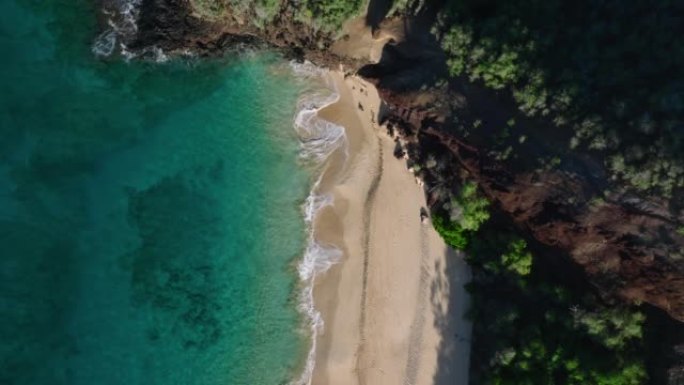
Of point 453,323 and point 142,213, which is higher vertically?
point 142,213

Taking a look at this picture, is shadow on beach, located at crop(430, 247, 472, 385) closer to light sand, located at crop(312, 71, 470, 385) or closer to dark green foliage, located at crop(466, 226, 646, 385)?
light sand, located at crop(312, 71, 470, 385)

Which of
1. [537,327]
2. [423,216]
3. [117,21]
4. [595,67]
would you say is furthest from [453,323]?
[117,21]

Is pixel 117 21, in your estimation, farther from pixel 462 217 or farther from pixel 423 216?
pixel 462 217

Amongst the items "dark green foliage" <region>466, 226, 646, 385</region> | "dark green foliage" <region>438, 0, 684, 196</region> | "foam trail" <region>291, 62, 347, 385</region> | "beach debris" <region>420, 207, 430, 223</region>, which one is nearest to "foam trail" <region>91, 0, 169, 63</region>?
"foam trail" <region>291, 62, 347, 385</region>

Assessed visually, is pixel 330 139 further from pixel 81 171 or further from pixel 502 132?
pixel 81 171

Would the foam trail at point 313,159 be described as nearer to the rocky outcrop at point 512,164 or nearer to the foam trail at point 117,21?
the rocky outcrop at point 512,164

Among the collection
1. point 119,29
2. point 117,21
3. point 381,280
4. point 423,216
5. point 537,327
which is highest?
point 117,21

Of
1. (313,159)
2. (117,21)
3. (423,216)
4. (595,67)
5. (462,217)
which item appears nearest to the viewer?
(595,67)
